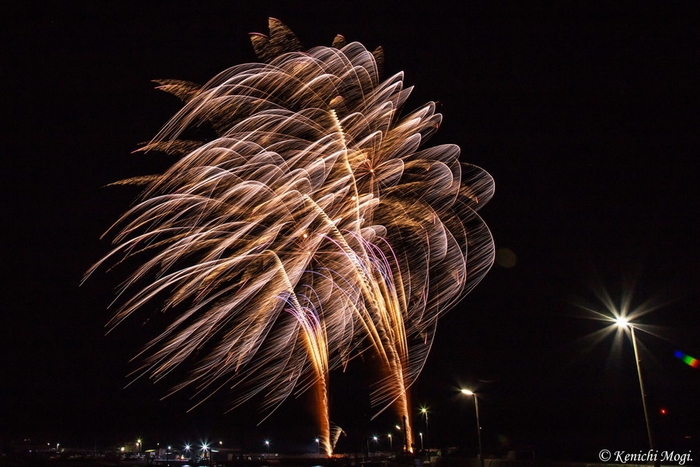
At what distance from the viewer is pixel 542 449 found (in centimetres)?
4169

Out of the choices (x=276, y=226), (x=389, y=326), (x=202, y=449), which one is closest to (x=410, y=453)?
(x=389, y=326)

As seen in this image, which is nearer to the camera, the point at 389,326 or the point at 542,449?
the point at 389,326

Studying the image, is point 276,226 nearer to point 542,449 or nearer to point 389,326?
point 389,326

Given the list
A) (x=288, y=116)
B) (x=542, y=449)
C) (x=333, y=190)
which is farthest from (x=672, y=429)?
(x=288, y=116)

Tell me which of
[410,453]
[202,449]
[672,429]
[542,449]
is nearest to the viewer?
[410,453]

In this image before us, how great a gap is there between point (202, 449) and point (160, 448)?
19.1 metres

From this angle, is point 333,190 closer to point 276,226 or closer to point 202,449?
point 276,226

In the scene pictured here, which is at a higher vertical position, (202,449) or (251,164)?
(251,164)

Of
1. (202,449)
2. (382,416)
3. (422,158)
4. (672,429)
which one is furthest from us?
(202,449)

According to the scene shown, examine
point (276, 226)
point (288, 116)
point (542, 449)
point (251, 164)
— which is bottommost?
point (542, 449)

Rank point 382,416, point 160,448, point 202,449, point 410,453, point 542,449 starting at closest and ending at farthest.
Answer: point 410,453 → point 542,449 → point 382,416 → point 202,449 → point 160,448

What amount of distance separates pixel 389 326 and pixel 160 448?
10900 centimetres

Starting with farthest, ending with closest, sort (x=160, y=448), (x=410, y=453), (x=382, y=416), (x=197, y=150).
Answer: (x=160, y=448), (x=382, y=416), (x=410, y=453), (x=197, y=150)

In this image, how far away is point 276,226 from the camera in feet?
67.2
